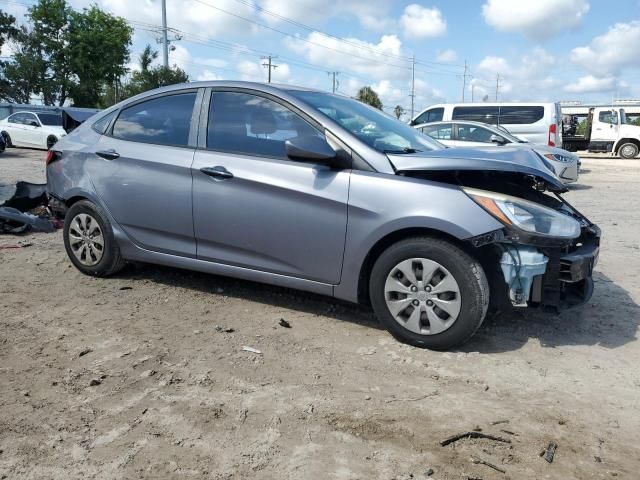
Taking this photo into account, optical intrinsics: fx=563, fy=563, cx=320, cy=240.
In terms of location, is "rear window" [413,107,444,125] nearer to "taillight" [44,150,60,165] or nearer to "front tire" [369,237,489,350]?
"taillight" [44,150,60,165]

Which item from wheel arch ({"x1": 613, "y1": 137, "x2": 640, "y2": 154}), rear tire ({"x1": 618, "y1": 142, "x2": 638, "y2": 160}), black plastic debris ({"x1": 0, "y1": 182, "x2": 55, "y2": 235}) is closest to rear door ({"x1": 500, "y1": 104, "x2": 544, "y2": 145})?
Result: wheel arch ({"x1": 613, "y1": 137, "x2": 640, "y2": 154})

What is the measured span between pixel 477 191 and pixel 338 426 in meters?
1.67

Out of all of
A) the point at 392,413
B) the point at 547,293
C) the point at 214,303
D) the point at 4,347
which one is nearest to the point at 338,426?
the point at 392,413

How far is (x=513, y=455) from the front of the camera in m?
2.48

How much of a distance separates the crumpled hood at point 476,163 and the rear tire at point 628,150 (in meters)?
24.7

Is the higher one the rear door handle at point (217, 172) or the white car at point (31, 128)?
the white car at point (31, 128)

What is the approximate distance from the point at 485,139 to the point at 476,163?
9527 mm

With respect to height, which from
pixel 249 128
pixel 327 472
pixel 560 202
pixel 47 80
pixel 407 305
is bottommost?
pixel 327 472

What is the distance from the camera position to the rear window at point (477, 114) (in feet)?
54.6

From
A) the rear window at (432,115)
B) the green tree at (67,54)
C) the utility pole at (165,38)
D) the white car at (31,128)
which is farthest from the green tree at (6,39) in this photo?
the rear window at (432,115)

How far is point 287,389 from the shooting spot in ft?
10.1

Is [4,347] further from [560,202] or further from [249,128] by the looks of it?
[560,202]

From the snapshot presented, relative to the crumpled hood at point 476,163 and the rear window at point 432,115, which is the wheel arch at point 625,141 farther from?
the crumpled hood at point 476,163

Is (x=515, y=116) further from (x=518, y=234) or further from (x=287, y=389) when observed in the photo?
(x=287, y=389)
